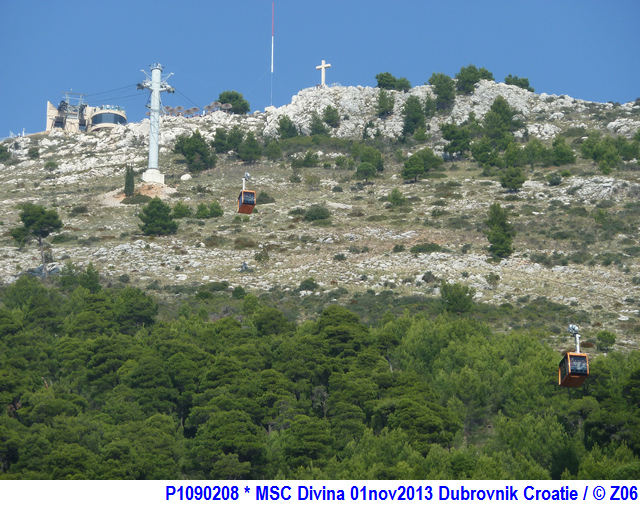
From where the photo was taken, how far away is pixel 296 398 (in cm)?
4378

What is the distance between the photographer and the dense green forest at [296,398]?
34219mm

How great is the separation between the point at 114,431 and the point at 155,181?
65.4m

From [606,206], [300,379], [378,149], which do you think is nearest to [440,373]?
[300,379]

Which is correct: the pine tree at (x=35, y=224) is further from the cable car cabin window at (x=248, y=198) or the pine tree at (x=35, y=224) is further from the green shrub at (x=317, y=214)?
the cable car cabin window at (x=248, y=198)

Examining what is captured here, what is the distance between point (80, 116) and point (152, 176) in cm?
5260

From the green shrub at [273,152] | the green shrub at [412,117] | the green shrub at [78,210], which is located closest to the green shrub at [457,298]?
the green shrub at [78,210]

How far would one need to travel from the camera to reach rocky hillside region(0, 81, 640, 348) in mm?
66188

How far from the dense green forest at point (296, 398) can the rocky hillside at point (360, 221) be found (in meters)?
10.0

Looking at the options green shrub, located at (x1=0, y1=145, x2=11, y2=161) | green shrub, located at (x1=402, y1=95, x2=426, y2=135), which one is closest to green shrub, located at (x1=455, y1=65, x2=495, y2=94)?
green shrub, located at (x1=402, y1=95, x2=426, y2=135)

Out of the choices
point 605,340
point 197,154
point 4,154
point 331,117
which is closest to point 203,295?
point 605,340

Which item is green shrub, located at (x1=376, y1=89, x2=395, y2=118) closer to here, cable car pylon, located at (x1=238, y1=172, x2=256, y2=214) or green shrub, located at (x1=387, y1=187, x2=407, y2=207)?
green shrub, located at (x1=387, y1=187, x2=407, y2=207)
